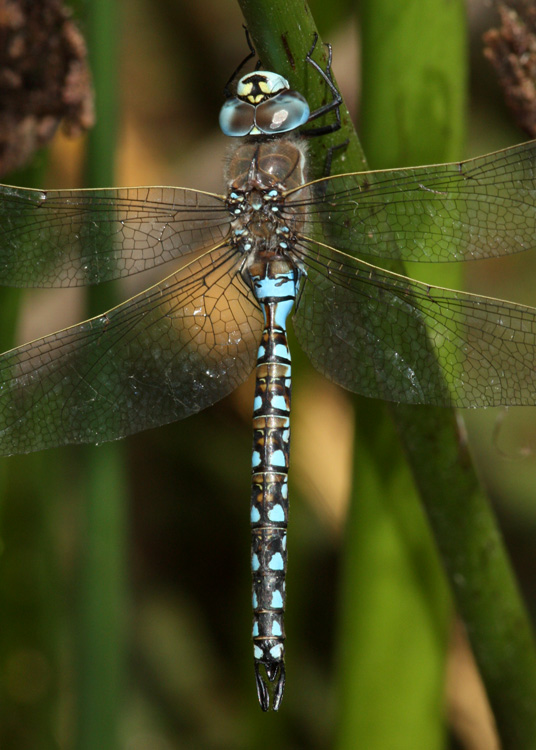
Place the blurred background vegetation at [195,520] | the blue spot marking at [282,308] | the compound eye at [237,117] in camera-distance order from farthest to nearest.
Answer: the blurred background vegetation at [195,520] < the blue spot marking at [282,308] < the compound eye at [237,117]

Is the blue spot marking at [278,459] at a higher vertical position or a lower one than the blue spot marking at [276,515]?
higher

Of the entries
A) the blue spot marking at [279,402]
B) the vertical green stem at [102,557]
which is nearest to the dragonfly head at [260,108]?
the vertical green stem at [102,557]

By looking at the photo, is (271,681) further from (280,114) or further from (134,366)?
(280,114)

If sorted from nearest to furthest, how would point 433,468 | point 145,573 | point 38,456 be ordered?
point 433,468 < point 38,456 < point 145,573

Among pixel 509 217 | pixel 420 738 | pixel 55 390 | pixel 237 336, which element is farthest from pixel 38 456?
pixel 509 217

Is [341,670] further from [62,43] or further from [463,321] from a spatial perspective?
[62,43]

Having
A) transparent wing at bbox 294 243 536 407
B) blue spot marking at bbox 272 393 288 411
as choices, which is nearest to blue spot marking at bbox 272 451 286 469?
blue spot marking at bbox 272 393 288 411

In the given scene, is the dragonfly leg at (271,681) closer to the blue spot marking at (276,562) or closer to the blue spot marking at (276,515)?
the blue spot marking at (276,562)
